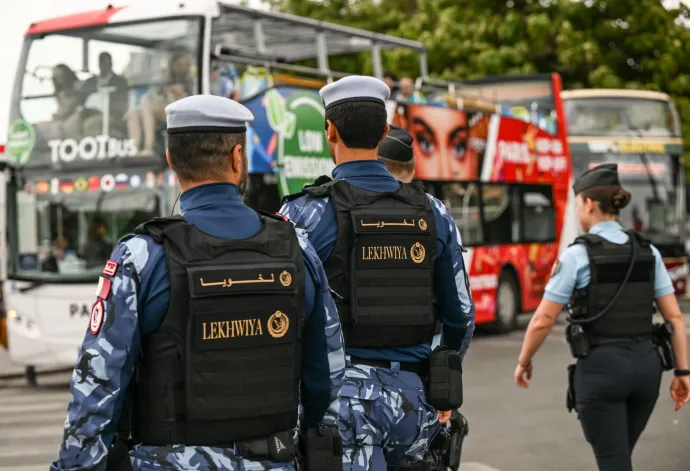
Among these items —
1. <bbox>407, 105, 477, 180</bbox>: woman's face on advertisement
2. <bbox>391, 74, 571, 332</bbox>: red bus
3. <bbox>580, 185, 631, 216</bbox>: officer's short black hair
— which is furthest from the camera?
<bbox>391, 74, 571, 332</bbox>: red bus

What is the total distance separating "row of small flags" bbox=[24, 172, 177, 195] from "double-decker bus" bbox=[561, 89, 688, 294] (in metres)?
11.1

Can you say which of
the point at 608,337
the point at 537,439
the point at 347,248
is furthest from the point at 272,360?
the point at 537,439

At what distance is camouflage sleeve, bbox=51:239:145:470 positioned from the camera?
2.68m

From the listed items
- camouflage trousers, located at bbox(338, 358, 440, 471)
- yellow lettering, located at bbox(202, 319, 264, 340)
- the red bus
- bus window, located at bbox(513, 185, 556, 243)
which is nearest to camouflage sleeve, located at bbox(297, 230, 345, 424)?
yellow lettering, located at bbox(202, 319, 264, 340)

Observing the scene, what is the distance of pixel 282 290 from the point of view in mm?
2936

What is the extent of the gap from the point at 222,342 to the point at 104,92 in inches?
393

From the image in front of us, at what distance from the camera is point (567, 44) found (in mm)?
29484

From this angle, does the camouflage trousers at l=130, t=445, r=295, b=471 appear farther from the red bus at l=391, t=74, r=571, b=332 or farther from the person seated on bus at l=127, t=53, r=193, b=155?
the red bus at l=391, t=74, r=571, b=332

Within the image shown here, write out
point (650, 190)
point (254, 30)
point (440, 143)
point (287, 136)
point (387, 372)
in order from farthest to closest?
1. point (650, 190)
2. point (440, 143)
3. point (254, 30)
4. point (287, 136)
5. point (387, 372)

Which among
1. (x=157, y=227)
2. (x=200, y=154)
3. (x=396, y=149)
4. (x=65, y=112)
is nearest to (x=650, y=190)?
(x=65, y=112)

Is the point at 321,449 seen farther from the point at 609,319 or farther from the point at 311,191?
the point at 609,319

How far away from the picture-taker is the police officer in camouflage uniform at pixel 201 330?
2729mm

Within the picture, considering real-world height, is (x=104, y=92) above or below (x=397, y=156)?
above

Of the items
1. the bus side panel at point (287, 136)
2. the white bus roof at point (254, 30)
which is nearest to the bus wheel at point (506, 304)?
the white bus roof at point (254, 30)
